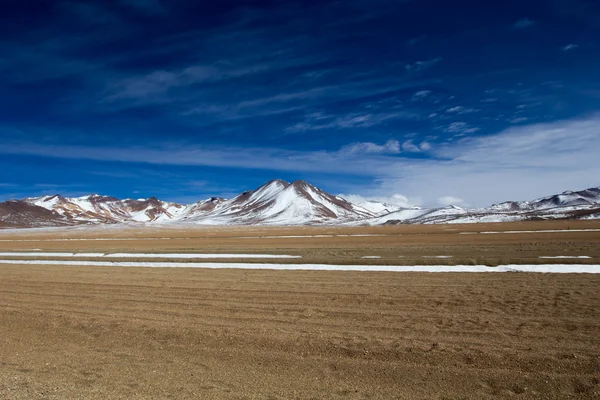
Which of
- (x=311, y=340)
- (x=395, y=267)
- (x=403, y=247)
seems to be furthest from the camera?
(x=403, y=247)

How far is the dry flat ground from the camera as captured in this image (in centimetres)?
800

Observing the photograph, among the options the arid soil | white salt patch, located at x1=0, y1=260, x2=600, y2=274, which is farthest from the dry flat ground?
the arid soil

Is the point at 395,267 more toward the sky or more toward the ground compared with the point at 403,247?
more toward the ground

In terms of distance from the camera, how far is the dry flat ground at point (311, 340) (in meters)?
8.00

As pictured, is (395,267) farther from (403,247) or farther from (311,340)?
(403,247)

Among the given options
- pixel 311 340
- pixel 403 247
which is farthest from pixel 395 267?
pixel 403 247

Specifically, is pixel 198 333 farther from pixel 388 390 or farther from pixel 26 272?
pixel 26 272

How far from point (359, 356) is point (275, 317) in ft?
14.0

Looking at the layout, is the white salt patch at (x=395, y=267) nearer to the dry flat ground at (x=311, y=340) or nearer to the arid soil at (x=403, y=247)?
the arid soil at (x=403, y=247)

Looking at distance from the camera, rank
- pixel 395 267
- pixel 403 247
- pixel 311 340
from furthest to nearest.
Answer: pixel 403 247
pixel 395 267
pixel 311 340

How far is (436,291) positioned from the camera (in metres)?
16.6

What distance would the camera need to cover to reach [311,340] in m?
Answer: 10.9

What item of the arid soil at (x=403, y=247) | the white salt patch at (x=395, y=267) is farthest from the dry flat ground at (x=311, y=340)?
the arid soil at (x=403, y=247)

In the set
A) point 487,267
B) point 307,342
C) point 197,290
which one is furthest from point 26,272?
point 487,267
